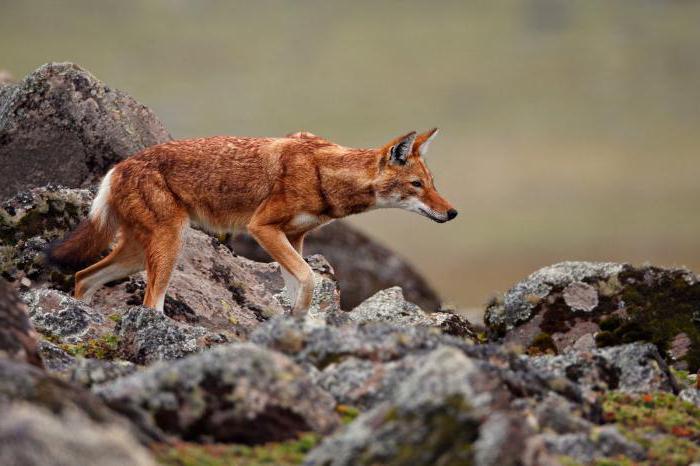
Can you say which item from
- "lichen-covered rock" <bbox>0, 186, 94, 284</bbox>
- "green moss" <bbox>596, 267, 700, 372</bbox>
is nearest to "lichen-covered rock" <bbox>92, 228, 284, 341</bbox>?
"lichen-covered rock" <bbox>0, 186, 94, 284</bbox>

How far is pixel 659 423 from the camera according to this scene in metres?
9.71

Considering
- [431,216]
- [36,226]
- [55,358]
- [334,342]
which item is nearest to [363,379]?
[334,342]

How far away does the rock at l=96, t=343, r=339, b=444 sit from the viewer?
26.2 feet

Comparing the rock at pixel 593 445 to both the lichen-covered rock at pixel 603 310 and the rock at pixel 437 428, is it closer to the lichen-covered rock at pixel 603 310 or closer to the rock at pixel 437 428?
the rock at pixel 437 428

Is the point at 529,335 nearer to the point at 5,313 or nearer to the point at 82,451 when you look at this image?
the point at 5,313

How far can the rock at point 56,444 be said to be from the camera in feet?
20.1

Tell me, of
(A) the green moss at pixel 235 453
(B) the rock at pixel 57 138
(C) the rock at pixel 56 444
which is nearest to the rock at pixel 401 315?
(B) the rock at pixel 57 138

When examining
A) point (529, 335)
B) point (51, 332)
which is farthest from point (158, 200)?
point (529, 335)

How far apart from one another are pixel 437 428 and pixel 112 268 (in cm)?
916

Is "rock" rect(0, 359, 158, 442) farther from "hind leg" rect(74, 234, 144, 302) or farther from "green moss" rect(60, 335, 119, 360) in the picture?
"hind leg" rect(74, 234, 144, 302)

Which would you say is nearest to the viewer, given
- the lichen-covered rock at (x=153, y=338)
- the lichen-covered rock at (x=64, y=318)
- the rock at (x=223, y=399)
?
the rock at (x=223, y=399)

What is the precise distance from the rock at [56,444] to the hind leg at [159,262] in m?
8.49

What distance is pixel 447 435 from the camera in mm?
7207

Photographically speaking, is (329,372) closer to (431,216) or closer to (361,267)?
(431,216)
